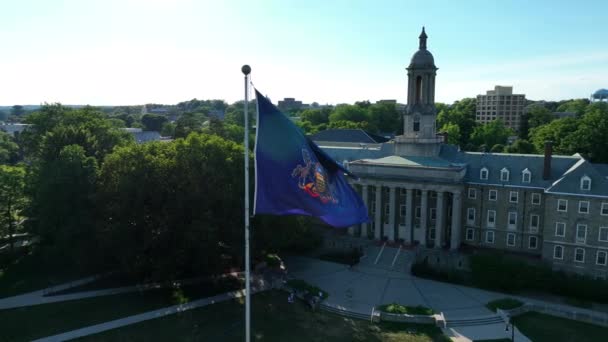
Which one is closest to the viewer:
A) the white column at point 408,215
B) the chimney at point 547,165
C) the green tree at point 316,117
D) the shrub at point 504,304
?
the shrub at point 504,304

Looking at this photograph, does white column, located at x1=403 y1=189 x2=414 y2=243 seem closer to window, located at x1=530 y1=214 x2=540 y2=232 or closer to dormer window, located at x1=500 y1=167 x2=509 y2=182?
dormer window, located at x1=500 y1=167 x2=509 y2=182

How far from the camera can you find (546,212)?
155ft

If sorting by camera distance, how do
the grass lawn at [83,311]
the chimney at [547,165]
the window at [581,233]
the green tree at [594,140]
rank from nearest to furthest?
the grass lawn at [83,311]
the window at [581,233]
the chimney at [547,165]
the green tree at [594,140]

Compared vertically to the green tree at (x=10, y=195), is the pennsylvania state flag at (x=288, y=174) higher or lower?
higher

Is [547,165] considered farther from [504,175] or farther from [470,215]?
[470,215]

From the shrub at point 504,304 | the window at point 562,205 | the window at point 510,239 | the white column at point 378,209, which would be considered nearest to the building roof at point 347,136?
the white column at point 378,209

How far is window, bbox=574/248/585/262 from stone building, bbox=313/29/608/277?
0.30ft

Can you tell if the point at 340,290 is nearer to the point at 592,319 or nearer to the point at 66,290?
the point at 592,319

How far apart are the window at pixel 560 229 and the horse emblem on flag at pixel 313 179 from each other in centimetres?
3760

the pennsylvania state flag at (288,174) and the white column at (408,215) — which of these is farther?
the white column at (408,215)

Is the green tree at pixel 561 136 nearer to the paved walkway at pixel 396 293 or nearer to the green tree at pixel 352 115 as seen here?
the paved walkway at pixel 396 293

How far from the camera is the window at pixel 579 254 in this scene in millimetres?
45219

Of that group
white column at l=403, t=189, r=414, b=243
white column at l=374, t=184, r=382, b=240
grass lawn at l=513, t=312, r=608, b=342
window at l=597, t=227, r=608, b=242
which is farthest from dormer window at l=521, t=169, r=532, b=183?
grass lawn at l=513, t=312, r=608, b=342

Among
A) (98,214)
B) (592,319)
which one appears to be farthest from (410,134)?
(98,214)
